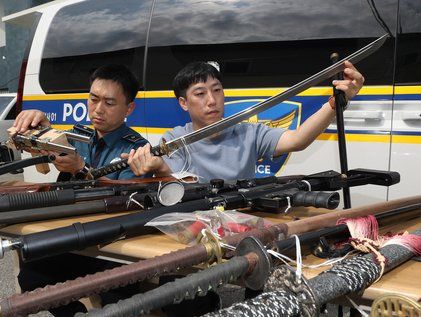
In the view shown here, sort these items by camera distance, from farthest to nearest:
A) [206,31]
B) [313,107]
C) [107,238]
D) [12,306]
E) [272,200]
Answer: [206,31], [313,107], [272,200], [107,238], [12,306]

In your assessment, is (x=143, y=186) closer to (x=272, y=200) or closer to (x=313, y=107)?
(x=272, y=200)

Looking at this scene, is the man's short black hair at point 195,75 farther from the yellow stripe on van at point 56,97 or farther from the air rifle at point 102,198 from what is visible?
the yellow stripe on van at point 56,97

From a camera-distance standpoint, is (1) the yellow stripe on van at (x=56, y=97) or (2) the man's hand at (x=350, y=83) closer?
(2) the man's hand at (x=350, y=83)

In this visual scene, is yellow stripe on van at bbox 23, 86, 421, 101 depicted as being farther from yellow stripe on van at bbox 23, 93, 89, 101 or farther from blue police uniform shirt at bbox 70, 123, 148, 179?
blue police uniform shirt at bbox 70, 123, 148, 179

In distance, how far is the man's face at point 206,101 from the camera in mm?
1980

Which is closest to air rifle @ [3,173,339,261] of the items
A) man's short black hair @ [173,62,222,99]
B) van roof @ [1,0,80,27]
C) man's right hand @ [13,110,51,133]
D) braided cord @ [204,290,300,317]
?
braided cord @ [204,290,300,317]

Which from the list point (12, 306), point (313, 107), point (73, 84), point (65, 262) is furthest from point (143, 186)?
point (73, 84)

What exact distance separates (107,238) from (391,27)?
173 cm

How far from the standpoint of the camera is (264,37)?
255cm

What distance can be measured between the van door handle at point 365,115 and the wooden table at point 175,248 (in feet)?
3.03

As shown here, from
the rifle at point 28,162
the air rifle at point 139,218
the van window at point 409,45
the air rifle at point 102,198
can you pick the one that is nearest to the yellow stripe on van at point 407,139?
the van window at point 409,45

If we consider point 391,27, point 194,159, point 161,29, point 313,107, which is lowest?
point 194,159

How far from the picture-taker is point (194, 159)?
2.02 metres

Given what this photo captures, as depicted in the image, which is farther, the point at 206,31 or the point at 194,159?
the point at 206,31
